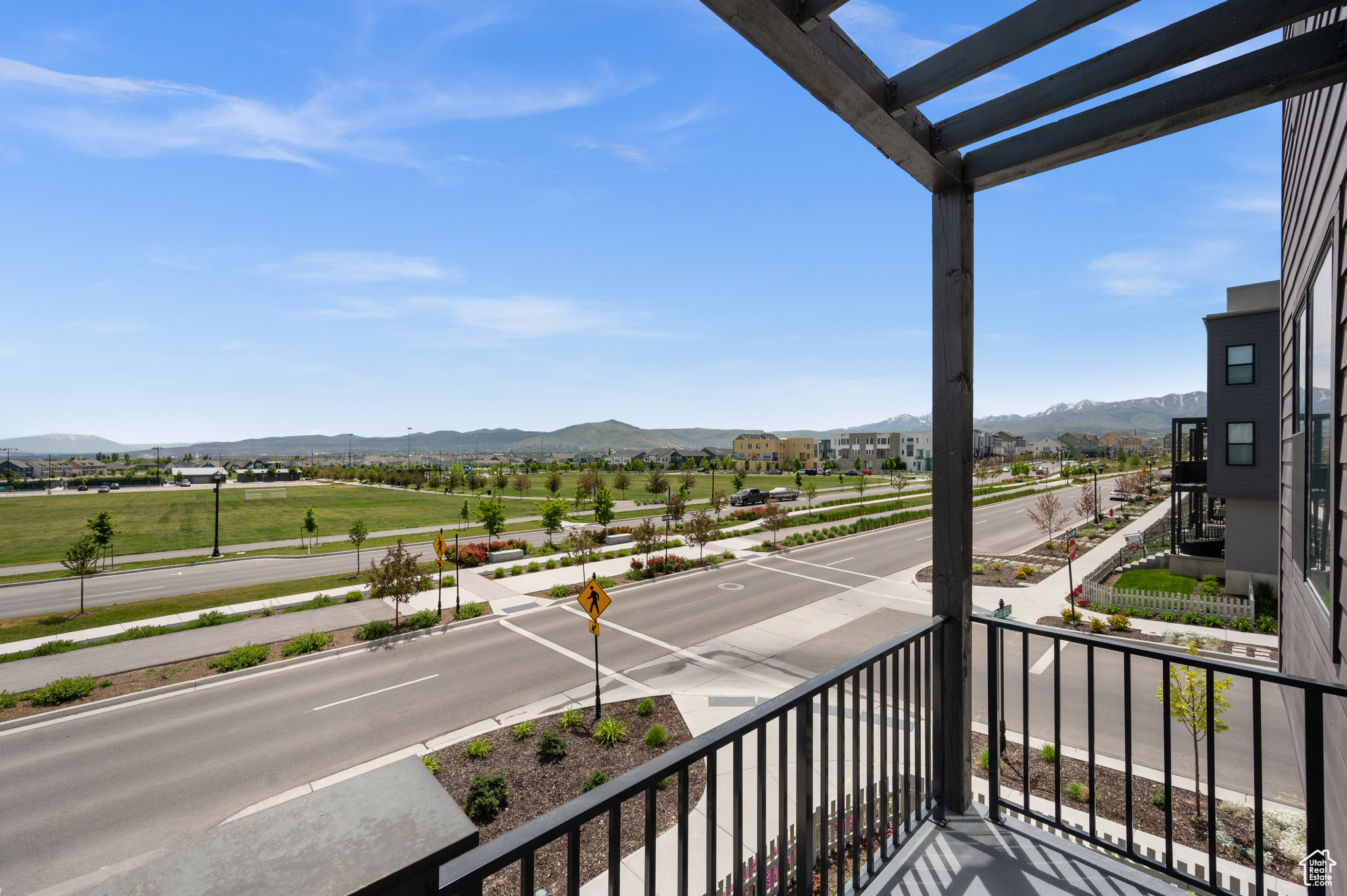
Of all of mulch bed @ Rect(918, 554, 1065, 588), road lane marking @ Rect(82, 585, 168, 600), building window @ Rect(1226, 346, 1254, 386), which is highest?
building window @ Rect(1226, 346, 1254, 386)

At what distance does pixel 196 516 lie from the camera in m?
40.1

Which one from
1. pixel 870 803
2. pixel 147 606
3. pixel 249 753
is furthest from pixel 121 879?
pixel 147 606

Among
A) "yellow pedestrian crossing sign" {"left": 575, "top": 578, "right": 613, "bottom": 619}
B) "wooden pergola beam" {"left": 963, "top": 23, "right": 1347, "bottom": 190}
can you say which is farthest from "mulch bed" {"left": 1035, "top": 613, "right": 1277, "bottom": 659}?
"wooden pergola beam" {"left": 963, "top": 23, "right": 1347, "bottom": 190}

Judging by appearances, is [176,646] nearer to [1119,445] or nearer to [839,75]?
[839,75]

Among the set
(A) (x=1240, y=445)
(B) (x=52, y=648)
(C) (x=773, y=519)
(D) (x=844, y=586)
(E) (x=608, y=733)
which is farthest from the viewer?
(C) (x=773, y=519)

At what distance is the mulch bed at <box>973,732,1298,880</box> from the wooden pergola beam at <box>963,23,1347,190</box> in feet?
17.5

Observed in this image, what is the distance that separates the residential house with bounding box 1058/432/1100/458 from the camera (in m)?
100

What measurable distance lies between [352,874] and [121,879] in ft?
0.99

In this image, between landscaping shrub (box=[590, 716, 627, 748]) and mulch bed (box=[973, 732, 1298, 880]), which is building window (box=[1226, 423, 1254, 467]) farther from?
landscaping shrub (box=[590, 716, 627, 748])

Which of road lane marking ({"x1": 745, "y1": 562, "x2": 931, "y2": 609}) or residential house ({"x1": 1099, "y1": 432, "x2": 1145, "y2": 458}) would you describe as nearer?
road lane marking ({"x1": 745, "y1": 562, "x2": 931, "y2": 609})

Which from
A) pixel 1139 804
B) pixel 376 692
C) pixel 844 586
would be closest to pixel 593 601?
pixel 376 692

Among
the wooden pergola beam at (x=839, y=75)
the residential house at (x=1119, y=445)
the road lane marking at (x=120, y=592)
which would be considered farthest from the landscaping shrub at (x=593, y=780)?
the residential house at (x=1119, y=445)

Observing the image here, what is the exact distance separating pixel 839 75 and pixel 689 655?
34.7 ft

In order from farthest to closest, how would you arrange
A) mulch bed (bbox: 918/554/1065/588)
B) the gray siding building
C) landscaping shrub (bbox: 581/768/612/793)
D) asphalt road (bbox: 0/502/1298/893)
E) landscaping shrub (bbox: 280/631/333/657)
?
1. mulch bed (bbox: 918/554/1065/588)
2. the gray siding building
3. landscaping shrub (bbox: 280/631/333/657)
4. landscaping shrub (bbox: 581/768/612/793)
5. asphalt road (bbox: 0/502/1298/893)
